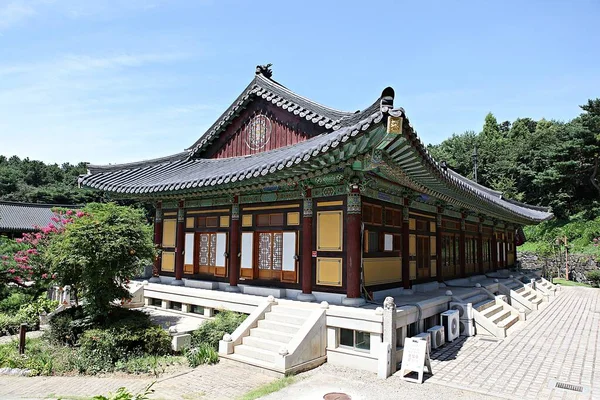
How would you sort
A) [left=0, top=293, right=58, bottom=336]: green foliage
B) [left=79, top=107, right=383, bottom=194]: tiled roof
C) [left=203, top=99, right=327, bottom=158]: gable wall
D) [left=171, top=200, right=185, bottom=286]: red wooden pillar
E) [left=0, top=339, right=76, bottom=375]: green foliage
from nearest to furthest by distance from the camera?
[left=0, top=339, right=76, bottom=375]: green foliage < [left=79, top=107, right=383, bottom=194]: tiled roof < [left=0, top=293, right=58, bottom=336]: green foliage < [left=203, top=99, right=327, bottom=158]: gable wall < [left=171, top=200, right=185, bottom=286]: red wooden pillar

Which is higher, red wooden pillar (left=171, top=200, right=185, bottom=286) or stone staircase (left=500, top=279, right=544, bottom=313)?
red wooden pillar (left=171, top=200, right=185, bottom=286)

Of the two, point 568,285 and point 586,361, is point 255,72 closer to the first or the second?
point 586,361

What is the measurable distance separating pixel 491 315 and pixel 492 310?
0.58 metres

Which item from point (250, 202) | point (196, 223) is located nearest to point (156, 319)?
point (196, 223)

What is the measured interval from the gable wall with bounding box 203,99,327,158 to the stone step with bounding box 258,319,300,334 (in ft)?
19.7

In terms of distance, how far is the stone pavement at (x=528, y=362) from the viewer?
775 centimetres

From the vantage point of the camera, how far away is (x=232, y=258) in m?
12.9

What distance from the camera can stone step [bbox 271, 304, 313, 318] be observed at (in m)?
10.1

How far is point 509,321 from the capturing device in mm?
13727

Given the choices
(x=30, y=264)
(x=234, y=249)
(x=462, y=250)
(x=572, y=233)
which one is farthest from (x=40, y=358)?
(x=572, y=233)

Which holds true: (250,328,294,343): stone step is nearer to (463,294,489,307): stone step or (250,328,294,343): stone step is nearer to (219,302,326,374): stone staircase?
(219,302,326,374): stone staircase

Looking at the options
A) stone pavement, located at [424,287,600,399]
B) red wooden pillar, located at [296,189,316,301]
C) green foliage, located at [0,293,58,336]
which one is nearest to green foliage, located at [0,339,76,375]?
green foliage, located at [0,293,58,336]

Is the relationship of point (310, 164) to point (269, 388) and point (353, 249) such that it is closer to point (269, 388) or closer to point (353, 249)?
point (353, 249)

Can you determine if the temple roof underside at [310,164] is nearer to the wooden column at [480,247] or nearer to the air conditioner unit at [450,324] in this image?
the wooden column at [480,247]
